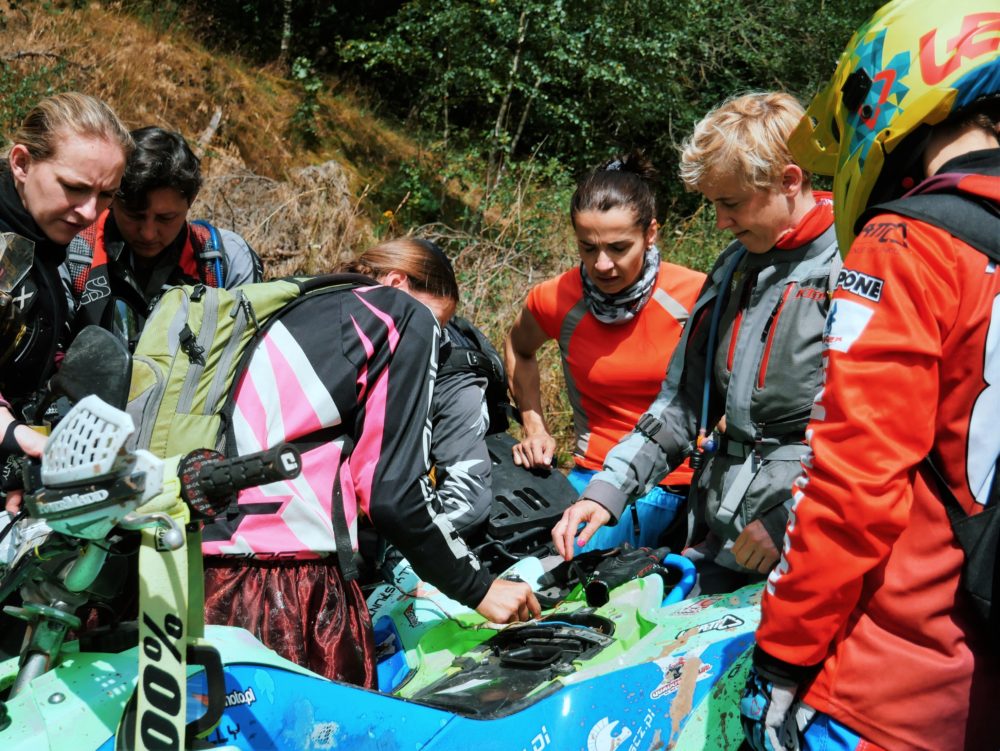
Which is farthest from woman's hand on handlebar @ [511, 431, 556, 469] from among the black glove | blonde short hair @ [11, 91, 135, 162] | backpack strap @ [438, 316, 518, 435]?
blonde short hair @ [11, 91, 135, 162]

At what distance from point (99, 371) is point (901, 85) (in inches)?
57.8

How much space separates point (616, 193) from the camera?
13.3 ft

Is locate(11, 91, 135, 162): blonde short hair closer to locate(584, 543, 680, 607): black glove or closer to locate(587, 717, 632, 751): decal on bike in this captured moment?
locate(584, 543, 680, 607): black glove

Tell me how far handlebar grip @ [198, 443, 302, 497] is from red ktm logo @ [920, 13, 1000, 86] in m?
1.25

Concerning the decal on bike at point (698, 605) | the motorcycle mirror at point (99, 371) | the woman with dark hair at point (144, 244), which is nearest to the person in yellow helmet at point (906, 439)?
the decal on bike at point (698, 605)

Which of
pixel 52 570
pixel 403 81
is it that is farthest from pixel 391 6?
pixel 52 570

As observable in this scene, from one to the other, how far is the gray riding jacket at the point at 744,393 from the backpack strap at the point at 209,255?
1.95m

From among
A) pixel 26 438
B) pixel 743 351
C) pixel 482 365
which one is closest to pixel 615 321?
pixel 482 365

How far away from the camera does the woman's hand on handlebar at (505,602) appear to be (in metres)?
2.54

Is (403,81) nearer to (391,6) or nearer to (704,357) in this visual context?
(391,6)

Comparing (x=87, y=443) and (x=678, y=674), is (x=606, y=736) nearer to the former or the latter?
(x=678, y=674)

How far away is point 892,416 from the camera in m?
1.56

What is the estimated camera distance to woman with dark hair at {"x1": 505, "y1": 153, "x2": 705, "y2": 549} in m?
3.98

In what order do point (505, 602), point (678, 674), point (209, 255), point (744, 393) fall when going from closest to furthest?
point (678, 674) → point (505, 602) → point (744, 393) → point (209, 255)
